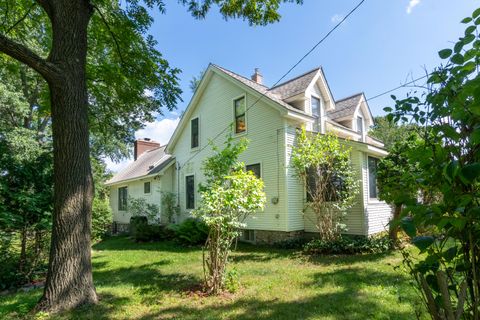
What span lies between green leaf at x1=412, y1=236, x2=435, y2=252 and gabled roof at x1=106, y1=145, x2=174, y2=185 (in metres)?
16.0

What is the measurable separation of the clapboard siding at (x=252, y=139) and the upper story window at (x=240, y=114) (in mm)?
218

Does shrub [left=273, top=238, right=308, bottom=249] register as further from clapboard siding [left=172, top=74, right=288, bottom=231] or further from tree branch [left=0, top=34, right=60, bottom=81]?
tree branch [left=0, top=34, right=60, bottom=81]

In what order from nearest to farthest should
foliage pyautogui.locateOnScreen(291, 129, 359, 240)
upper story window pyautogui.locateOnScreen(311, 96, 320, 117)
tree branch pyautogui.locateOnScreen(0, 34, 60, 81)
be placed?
1. tree branch pyautogui.locateOnScreen(0, 34, 60, 81)
2. foliage pyautogui.locateOnScreen(291, 129, 359, 240)
3. upper story window pyautogui.locateOnScreen(311, 96, 320, 117)

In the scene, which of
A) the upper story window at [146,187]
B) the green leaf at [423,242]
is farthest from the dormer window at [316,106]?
the green leaf at [423,242]

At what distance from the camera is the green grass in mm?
4707

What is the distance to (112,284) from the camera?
265 inches

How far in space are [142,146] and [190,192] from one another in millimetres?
10929

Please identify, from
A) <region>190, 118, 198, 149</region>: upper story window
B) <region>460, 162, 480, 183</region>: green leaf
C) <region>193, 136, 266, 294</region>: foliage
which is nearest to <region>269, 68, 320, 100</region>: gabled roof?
<region>190, 118, 198, 149</region>: upper story window

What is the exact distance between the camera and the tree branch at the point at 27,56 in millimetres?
4617

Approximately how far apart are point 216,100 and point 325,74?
17.2ft

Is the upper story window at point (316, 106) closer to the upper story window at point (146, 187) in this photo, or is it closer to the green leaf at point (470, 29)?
the upper story window at point (146, 187)

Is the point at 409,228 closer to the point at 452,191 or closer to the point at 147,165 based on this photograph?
the point at 452,191

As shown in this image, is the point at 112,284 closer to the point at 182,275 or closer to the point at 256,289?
the point at 182,275

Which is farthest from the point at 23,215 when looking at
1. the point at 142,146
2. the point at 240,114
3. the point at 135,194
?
the point at 142,146
